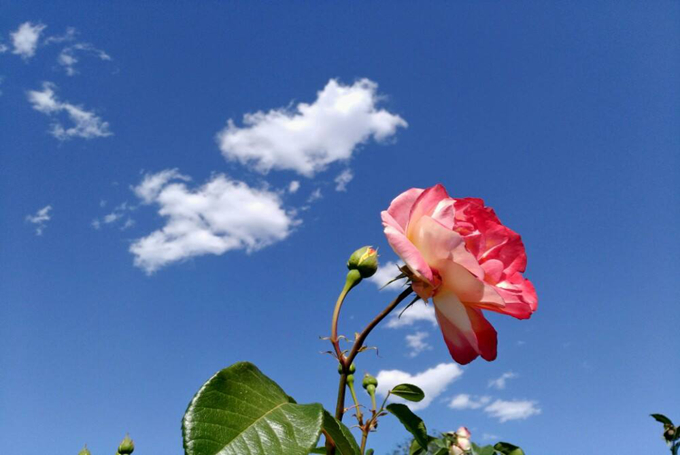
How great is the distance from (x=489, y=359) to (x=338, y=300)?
0.95 ft

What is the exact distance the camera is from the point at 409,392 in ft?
4.75

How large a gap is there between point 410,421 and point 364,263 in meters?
0.36

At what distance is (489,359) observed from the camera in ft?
3.46

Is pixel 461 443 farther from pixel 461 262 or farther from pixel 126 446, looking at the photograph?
pixel 461 262

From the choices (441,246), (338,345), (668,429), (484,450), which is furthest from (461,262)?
(668,429)

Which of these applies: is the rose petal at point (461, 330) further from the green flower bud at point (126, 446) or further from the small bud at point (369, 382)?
the green flower bud at point (126, 446)

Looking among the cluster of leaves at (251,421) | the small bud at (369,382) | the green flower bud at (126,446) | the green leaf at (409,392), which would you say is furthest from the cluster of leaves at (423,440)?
the green flower bud at (126,446)

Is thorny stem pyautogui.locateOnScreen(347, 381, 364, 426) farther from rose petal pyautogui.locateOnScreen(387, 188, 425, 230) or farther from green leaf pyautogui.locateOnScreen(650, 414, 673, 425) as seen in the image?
green leaf pyautogui.locateOnScreen(650, 414, 673, 425)

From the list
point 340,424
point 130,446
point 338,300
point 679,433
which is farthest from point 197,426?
point 679,433

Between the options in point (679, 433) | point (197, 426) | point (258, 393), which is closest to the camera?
point (197, 426)

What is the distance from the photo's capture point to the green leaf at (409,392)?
4.71 feet

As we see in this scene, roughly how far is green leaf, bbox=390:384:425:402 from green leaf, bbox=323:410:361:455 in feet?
1.78

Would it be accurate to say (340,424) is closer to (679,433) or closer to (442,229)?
(442,229)

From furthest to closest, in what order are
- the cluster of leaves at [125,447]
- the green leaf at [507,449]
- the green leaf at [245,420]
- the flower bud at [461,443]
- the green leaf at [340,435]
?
1. the flower bud at [461,443]
2. the green leaf at [507,449]
3. the cluster of leaves at [125,447]
4. the green leaf at [340,435]
5. the green leaf at [245,420]
